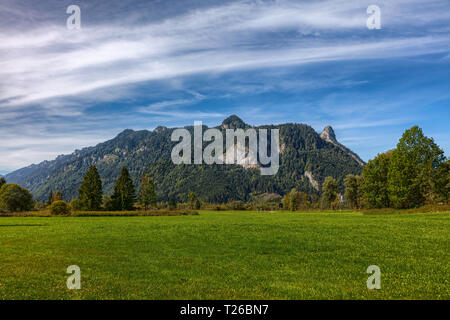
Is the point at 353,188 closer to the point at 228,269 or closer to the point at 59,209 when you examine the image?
the point at 59,209

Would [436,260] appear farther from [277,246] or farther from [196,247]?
[196,247]

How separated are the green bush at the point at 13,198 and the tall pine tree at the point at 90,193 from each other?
20.4 m

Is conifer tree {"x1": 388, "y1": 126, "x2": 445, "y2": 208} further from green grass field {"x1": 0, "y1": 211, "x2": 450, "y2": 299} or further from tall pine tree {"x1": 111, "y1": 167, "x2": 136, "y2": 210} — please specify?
tall pine tree {"x1": 111, "y1": 167, "x2": 136, "y2": 210}

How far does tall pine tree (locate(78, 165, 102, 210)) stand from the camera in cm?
10038

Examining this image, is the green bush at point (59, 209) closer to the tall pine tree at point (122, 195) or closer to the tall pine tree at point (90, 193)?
the tall pine tree at point (90, 193)

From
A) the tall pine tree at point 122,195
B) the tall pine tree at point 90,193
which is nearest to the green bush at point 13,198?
the tall pine tree at point 90,193

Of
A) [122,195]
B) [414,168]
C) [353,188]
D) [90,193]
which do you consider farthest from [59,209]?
[353,188]

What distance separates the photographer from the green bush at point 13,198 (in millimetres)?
100625

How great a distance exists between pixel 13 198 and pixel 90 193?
2572cm

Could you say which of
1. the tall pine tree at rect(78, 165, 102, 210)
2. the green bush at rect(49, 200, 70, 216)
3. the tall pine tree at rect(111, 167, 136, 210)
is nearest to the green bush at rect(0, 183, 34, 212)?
the tall pine tree at rect(78, 165, 102, 210)

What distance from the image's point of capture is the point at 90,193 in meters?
101
